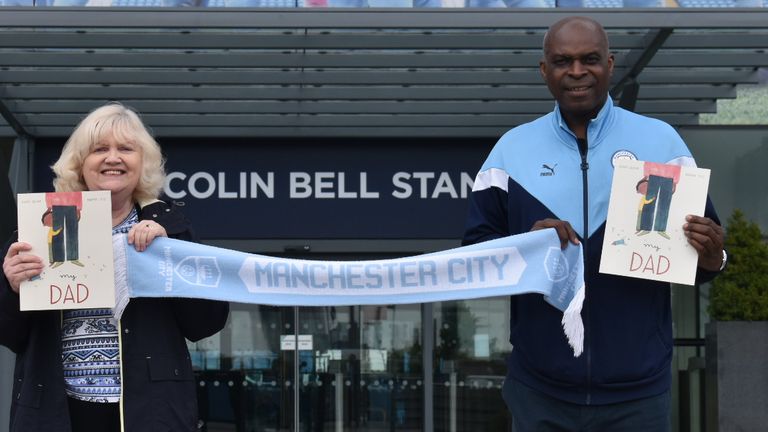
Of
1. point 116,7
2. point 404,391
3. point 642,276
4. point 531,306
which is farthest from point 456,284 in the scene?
point 404,391

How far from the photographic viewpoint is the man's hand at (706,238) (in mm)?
3613

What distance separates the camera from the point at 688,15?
9.14 meters

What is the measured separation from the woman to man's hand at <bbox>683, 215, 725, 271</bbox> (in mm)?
1497

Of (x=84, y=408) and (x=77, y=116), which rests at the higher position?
(x=77, y=116)

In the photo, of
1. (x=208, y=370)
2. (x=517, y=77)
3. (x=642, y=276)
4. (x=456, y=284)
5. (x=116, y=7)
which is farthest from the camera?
(x=208, y=370)

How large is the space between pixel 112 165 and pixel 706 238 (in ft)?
5.95

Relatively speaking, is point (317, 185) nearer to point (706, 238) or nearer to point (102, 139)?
point (102, 139)

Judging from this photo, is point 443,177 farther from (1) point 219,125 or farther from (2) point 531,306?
(2) point 531,306

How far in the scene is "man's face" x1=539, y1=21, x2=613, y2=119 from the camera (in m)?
3.62

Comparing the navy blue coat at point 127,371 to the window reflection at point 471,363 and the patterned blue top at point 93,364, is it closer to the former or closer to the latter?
the patterned blue top at point 93,364

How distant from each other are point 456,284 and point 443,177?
7.84 m

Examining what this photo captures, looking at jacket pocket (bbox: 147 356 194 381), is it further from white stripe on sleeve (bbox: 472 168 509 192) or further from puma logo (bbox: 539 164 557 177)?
puma logo (bbox: 539 164 557 177)

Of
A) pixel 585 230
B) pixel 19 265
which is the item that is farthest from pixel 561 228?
pixel 19 265

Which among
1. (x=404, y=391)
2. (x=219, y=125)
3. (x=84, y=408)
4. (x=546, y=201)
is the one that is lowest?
(x=404, y=391)
